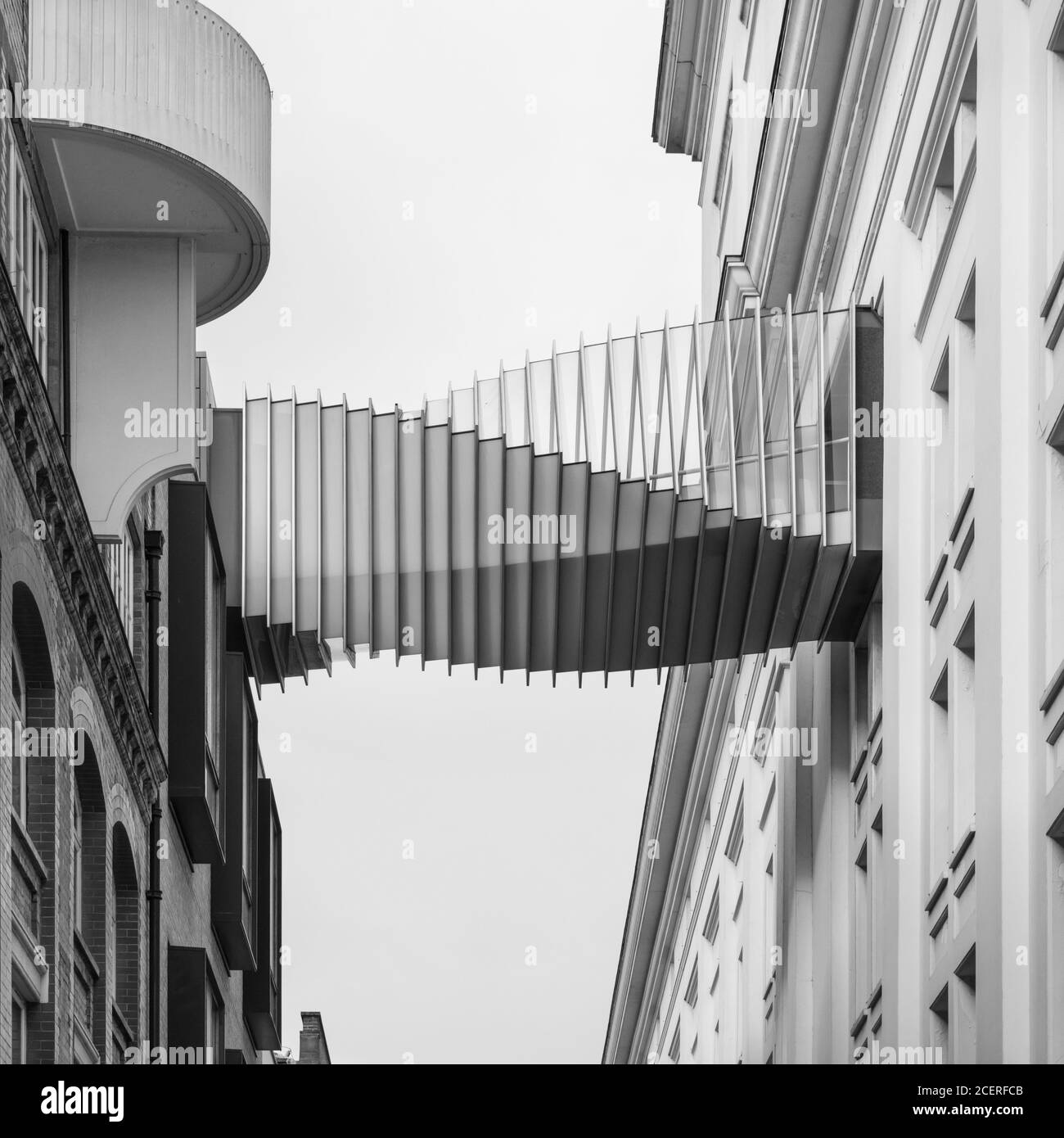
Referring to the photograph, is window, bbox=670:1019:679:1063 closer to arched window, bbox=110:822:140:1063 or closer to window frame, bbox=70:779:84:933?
arched window, bbox=110:822:140:1063

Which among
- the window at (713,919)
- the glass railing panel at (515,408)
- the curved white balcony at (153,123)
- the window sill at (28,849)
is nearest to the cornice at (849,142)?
the glass railing panel at (515,408)

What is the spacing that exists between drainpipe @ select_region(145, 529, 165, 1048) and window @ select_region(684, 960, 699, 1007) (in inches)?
1107

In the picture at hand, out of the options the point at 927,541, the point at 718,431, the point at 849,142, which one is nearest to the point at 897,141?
the point at 849,142

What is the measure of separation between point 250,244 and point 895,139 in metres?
6.43

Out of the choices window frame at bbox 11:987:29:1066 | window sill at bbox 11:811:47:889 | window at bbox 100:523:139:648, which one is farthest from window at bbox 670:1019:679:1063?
window sill at bbox 11:811:47:889

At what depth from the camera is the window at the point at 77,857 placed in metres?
20.0

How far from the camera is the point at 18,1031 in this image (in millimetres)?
17328

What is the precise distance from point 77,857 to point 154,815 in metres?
3.60

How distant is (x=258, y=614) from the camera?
25.5 meters

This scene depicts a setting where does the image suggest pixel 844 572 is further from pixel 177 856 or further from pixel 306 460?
pixel 177 856

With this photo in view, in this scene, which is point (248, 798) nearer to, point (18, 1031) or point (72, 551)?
point (72, 551)

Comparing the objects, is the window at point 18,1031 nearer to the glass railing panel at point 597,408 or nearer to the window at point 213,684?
the window at point 213,684

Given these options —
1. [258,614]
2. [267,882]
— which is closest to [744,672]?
[267,882]

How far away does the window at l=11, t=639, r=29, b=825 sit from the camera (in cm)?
1725
